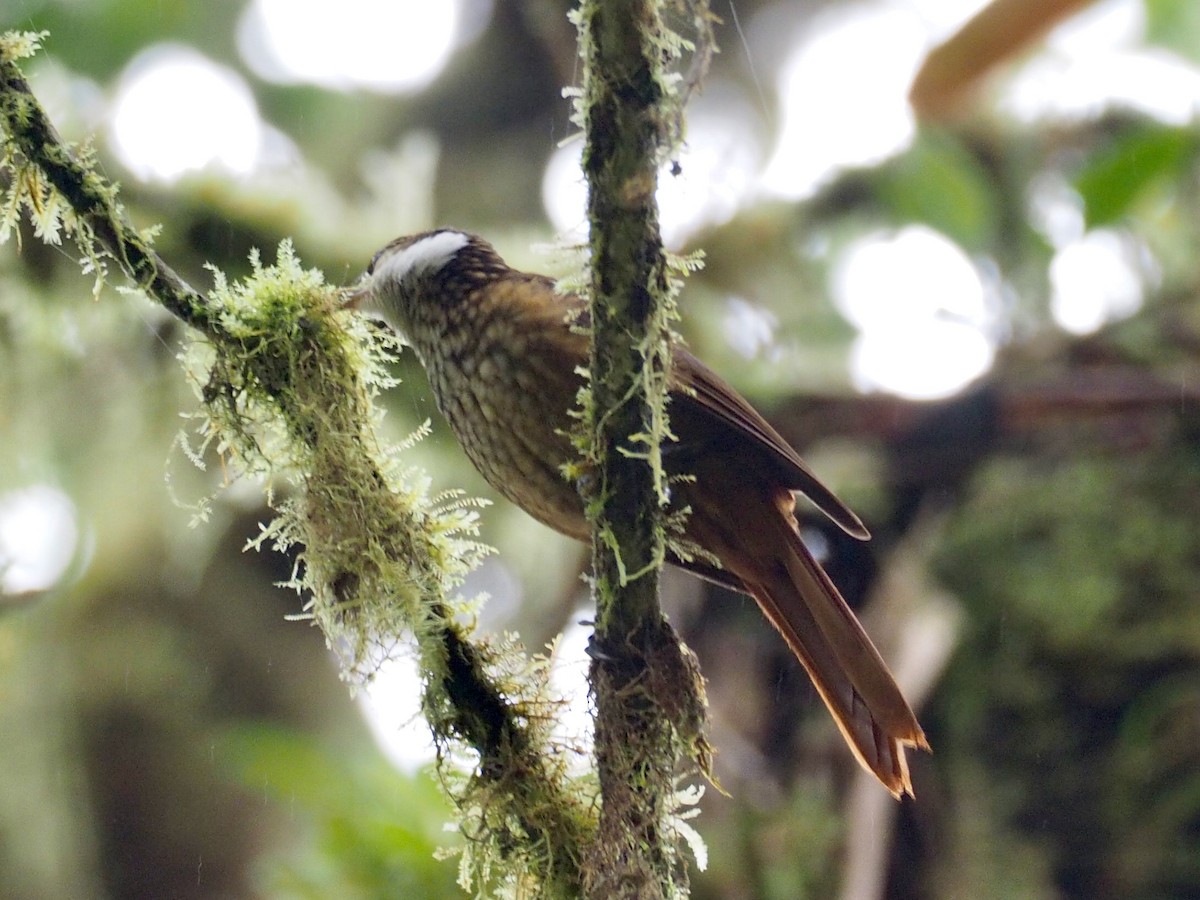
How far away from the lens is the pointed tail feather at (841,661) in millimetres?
2145

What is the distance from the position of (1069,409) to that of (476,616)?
2847 mm

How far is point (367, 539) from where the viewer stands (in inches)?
71.1

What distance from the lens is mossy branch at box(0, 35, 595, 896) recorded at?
1.77 metres

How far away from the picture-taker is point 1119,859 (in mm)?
3592

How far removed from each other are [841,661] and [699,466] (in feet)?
1.47

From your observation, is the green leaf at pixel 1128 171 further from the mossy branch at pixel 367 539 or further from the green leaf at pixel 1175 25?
the mossy branch at pixel 367 539

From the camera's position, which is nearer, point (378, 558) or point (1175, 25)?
point (378, 558)

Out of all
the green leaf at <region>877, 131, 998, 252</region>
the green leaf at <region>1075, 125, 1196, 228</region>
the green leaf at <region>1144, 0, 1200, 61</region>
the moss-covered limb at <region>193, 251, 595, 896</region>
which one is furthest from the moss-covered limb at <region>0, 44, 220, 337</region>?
the green leaf at <region>877, 131, 998, 252</region>

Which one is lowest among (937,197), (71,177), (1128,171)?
(71,177)

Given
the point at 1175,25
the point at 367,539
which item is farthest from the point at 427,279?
the point at 1175,25

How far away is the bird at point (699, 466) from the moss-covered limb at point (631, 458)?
1.26 ft

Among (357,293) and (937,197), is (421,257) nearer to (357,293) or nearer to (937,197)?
(357,293)

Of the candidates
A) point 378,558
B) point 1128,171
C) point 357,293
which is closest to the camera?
point 378,558

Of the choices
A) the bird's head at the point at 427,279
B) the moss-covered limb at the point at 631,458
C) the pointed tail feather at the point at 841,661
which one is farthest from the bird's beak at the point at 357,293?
the pointed tail feather at the point at 841,661
